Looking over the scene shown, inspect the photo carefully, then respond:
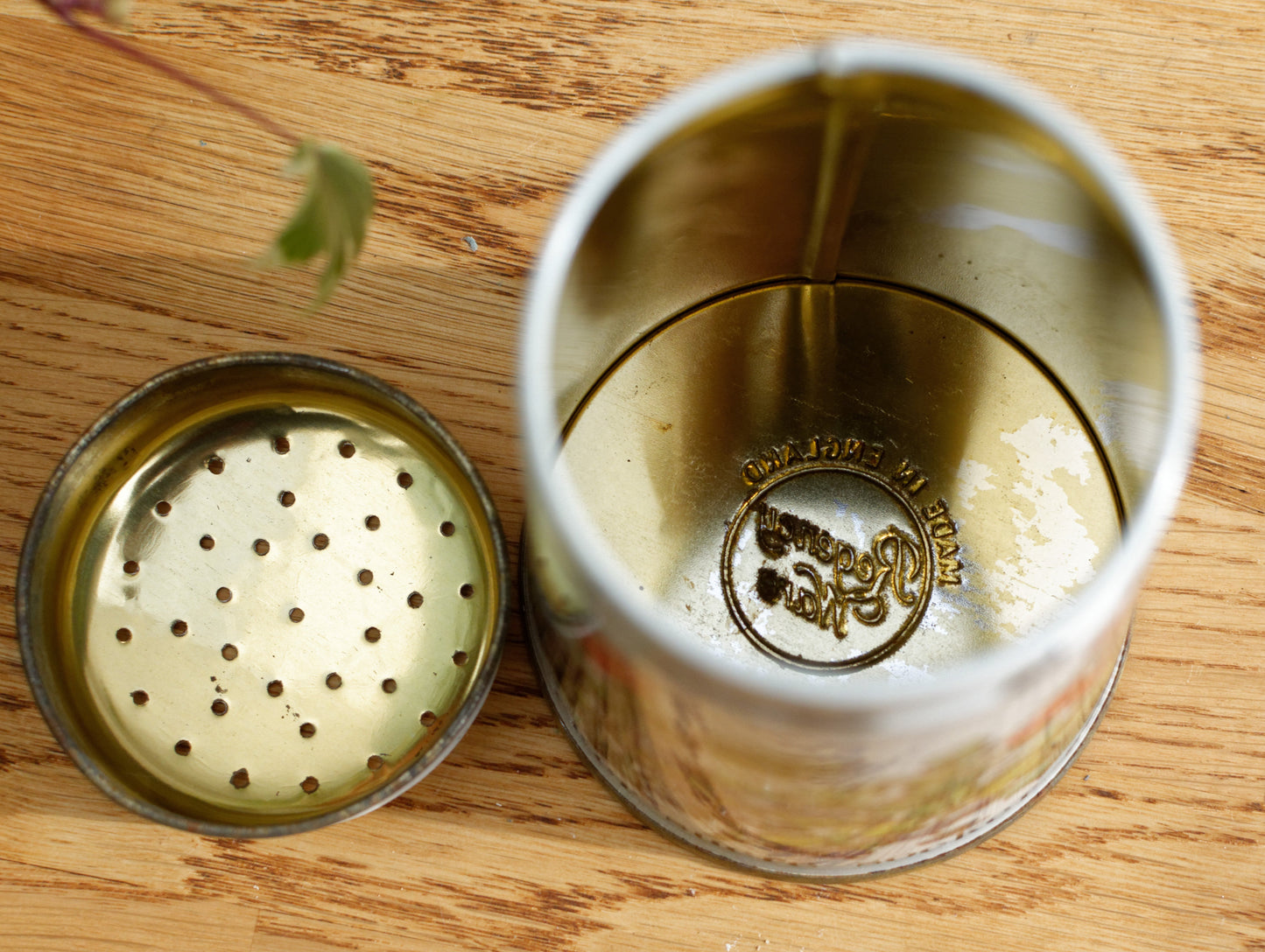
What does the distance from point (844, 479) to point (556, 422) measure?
7.9 inches

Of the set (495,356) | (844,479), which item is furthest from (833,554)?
(495,356)

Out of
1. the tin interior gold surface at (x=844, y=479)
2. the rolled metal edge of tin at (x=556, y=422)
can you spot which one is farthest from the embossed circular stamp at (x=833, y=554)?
the rolled metal edge of tin at (x=556, y=422)

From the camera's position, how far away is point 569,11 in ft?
1.44

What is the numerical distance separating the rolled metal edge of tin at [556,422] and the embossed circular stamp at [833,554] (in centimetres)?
16

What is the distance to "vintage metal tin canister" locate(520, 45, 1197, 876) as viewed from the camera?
26 centimetres

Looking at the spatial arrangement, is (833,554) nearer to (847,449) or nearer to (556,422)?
(847,449)

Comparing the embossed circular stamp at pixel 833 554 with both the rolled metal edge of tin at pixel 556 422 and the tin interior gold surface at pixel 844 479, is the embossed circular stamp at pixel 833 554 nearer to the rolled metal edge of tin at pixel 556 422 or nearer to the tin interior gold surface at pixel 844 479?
the tin interior gold surface at pixel 844 479

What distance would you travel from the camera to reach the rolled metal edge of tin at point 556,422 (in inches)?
9.4

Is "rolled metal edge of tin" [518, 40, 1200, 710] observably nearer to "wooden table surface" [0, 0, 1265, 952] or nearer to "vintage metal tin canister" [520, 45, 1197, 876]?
"vintage metal tin canister" [520, 45, 1197, 876]

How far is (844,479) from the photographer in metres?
0.45

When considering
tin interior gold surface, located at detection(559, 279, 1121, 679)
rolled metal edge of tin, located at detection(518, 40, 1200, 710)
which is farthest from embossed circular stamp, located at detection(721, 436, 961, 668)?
rolled metal edge of tin, located at detection(518, 40, 1200, 710)

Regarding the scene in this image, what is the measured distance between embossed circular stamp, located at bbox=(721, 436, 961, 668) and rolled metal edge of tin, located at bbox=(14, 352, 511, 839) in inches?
3.8

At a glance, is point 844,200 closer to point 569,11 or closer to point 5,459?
point 569,11

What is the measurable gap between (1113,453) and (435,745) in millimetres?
232
